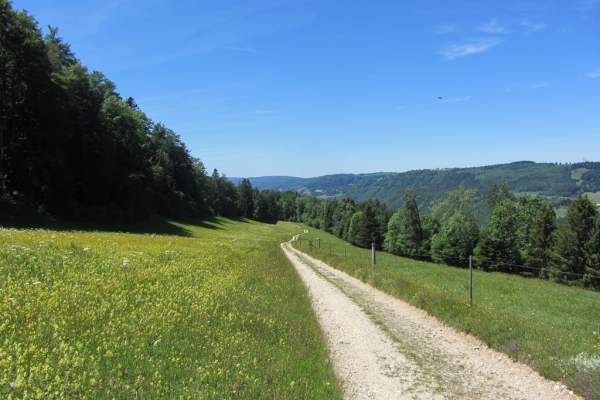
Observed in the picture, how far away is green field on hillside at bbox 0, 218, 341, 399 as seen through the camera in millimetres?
5539

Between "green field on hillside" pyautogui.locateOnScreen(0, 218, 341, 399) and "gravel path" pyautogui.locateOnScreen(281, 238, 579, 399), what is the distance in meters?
0.80

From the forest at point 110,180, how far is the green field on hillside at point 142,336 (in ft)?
37.1

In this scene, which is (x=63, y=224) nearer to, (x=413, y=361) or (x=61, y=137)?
(x=61, y=137)

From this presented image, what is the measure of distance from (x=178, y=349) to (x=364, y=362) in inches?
180

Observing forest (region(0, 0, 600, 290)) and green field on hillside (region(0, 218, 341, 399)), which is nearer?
green field on hillside (region(0, 218, 341, 399))

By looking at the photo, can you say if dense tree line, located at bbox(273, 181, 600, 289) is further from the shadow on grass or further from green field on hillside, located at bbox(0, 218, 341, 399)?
the shadow on grass

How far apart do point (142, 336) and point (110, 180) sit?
43.8 m

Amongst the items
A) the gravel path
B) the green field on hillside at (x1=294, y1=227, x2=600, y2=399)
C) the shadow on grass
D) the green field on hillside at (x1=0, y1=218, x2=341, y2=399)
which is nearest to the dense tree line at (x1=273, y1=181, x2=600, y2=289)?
the green field on hillside at (x1=294, y1=227, x2=600, y2=399)

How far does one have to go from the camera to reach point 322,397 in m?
6.68

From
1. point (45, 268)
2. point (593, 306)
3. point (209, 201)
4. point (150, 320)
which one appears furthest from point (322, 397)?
Result: point (209, 201)

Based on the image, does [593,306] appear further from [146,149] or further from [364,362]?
[146,149]

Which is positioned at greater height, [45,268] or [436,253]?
[45,268]

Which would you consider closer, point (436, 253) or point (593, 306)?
point (593, 306)

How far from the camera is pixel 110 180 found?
45.5 metres
